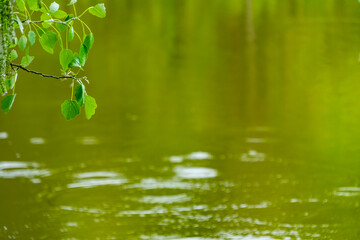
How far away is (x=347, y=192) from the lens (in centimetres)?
870

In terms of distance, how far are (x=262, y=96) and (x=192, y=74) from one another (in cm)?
296

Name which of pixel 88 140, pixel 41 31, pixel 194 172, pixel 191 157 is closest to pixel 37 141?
pixel 88 140

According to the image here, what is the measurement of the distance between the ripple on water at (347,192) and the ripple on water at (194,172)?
1.39 metres

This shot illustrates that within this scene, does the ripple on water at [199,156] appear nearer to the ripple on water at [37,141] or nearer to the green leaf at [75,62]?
the ripple on water at [37,141]

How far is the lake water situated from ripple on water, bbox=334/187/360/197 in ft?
0.03

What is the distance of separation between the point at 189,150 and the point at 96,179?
1.64 metres

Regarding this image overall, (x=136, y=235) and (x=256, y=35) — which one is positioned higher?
(x=256, y=35)

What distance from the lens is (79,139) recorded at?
440 inches

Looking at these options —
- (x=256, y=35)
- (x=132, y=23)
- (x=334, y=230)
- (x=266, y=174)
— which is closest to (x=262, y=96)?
(x=266, y=174)

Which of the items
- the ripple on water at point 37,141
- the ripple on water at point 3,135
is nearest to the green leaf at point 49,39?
the ripple on water at point 37,141

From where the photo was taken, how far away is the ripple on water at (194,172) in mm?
9359

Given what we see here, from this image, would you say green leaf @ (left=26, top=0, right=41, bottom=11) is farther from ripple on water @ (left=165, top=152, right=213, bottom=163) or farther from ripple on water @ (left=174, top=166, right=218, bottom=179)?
ripple on water @ (left=165, top=152, right=213, bottom=163)

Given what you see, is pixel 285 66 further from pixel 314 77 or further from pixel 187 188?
pixel 187 188

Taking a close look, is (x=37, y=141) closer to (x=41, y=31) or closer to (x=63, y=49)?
(x=41, y=31)
